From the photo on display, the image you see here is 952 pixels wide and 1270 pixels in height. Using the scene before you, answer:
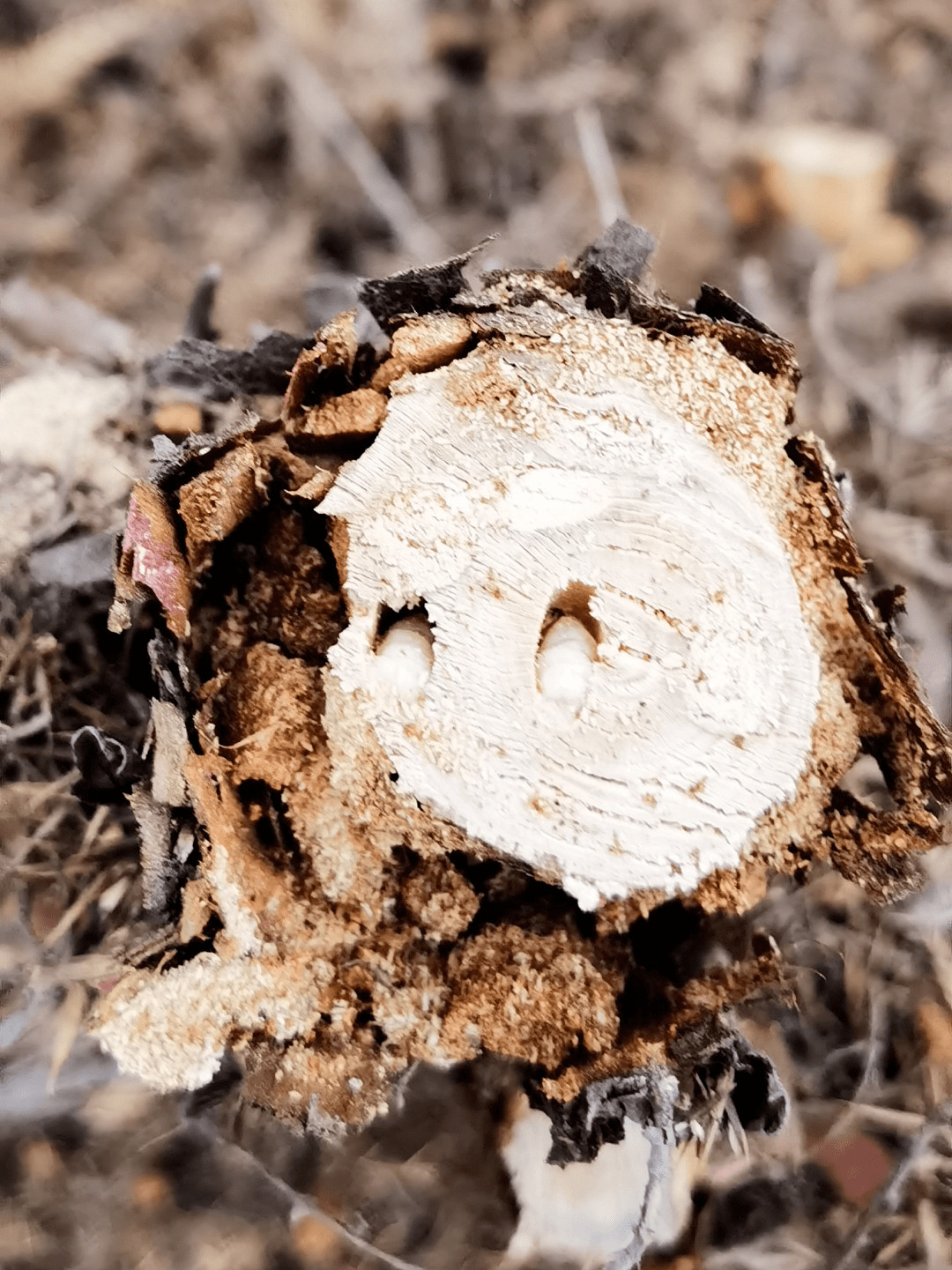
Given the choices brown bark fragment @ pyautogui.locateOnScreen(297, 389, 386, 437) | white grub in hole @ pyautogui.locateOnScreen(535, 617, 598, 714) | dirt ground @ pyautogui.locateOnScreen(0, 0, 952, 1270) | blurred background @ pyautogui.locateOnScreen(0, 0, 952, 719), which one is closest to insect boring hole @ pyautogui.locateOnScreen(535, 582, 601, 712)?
white grub in hole @ pyautogui.locateOnScreen(535, 617, 598, 714)

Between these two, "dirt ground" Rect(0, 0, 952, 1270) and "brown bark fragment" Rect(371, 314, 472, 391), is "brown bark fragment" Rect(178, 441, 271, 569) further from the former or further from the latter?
"dirt ground" Rect(0, 0, 952, 1270)

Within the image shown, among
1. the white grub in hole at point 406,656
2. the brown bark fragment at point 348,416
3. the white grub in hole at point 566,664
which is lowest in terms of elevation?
the white grub in hole at point 406,656

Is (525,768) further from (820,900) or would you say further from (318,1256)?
(318,1256)

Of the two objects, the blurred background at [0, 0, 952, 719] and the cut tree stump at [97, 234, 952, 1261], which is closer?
the cut tree stump at [97, 234, 952, 1261]

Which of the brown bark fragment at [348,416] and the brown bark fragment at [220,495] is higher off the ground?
the brown bark fragment at [348,416]

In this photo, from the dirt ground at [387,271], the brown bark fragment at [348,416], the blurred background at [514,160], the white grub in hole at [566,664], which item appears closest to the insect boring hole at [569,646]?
the white grub in hole at [566,664]

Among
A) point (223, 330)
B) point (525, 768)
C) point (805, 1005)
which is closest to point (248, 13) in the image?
point (223, 330)

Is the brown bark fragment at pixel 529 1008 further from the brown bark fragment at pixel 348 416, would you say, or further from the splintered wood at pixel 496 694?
the brown bark fragment at pixel 348 416
